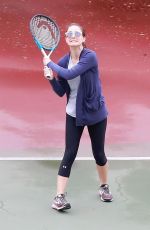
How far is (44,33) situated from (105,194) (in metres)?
1.58

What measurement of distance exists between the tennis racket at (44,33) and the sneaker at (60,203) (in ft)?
4.21

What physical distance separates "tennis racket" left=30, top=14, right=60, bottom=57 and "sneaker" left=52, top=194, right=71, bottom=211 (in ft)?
4.21

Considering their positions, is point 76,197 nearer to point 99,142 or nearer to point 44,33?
point 99,142

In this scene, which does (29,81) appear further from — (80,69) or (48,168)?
(80,69)

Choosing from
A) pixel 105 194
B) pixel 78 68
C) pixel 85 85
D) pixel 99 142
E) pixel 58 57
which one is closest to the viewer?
pixel 78 68

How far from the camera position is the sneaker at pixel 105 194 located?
4984 millimetres

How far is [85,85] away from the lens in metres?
4.61

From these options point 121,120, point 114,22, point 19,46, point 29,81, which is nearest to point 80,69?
point 121,120

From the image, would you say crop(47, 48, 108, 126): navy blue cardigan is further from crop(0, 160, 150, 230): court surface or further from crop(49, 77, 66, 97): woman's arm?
crop(0, 160, 150, 230): court surface

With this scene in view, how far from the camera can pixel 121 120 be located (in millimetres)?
7340

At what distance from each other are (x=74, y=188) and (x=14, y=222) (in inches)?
36.9

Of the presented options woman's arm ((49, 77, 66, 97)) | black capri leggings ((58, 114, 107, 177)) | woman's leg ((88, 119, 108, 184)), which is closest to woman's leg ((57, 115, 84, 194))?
black capri leggings ((58, 114, 107, 177))

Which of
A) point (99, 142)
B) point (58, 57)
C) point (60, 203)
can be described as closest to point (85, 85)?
point (99, 142)

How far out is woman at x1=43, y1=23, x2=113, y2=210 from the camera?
4547 mm
